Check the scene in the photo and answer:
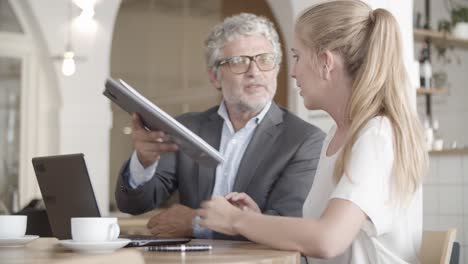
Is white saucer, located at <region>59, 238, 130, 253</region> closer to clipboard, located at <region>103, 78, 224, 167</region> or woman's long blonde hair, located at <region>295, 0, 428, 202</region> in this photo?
clipboard, located at <region>103, 78, 224, 167</region>

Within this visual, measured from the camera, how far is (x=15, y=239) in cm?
183

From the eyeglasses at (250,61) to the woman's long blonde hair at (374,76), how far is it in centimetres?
74

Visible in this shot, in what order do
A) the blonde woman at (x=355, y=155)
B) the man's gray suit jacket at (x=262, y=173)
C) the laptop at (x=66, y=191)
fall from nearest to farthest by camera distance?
the blonde woman at (x=355, y=155)
the laptop at (x=66, y=191)
the man's gray suit jacket at (x=262, y=173)

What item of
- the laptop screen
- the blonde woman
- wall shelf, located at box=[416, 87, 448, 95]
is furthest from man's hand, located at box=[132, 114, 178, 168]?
wall shelf, located at box=[416, 87, 448, 95]

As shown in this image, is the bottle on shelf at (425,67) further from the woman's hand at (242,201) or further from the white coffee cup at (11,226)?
the white coffee cup at (11,226)

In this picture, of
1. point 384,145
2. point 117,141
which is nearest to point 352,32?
point 384,145

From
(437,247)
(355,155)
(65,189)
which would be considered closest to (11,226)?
(65,189)

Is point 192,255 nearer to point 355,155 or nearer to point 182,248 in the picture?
point 182,248

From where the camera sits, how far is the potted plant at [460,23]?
653cm

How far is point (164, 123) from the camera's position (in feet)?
5.98

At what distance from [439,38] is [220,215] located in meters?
5.24

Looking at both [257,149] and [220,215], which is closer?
[220,215]

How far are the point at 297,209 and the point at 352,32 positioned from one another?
2.32ft

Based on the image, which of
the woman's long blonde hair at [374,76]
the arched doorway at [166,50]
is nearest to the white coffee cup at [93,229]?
the woman's long blonde hair at [374,76]
